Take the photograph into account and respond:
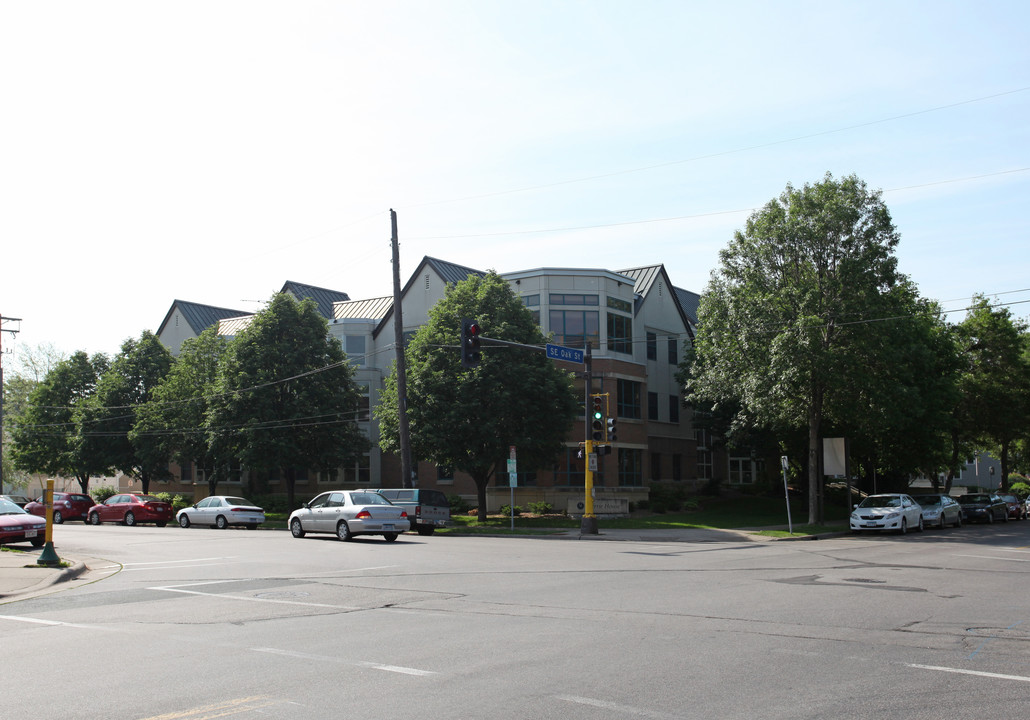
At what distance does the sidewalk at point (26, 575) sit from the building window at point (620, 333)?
29888mm

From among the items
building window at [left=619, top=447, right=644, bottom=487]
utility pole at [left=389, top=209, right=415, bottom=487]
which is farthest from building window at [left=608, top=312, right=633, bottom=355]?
utility pole at [left=389, top=209, right=415, bottom=487]

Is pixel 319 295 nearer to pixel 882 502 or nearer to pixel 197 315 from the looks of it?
pixel 197 315

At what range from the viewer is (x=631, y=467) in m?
46.5

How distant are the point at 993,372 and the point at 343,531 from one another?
126ft

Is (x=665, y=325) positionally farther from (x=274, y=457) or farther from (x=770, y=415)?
(x=274, y=457)

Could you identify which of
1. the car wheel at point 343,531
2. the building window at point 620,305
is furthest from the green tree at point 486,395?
the car wheel at point 343,531

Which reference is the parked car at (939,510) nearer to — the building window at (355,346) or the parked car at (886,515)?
Result: the parked car at (886,515)

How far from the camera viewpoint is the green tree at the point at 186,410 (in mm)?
47500

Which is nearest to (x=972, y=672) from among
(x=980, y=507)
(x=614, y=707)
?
(x=614, y=707)

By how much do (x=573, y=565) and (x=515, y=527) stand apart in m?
16.2

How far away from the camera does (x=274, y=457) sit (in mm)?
42906

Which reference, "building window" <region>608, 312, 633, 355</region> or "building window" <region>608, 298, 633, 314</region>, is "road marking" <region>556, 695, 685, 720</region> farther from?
"building window" <region>608, 298, 633, 314</region>

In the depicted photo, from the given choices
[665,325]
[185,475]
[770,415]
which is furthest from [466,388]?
[185,475]

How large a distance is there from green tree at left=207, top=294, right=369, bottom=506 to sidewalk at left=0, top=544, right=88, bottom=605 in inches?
893
